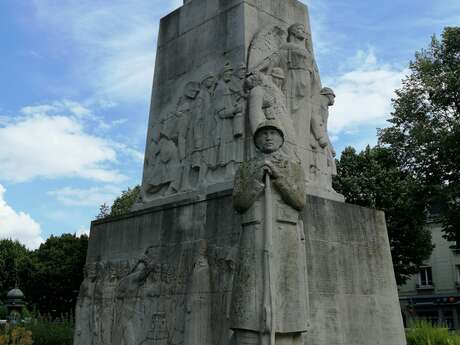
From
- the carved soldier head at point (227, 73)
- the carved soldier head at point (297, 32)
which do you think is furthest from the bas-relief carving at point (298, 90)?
the carved soldier head at point (227, 73)

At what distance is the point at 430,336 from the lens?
1209 cm

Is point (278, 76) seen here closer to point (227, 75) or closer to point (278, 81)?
point (278, 81)

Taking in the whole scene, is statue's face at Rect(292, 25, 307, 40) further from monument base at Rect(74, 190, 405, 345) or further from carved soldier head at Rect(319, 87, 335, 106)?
monument base at Rect(74, 190, 405, 345)

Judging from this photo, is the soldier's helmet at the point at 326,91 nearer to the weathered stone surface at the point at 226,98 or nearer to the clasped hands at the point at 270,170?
the weathered stone surface at the point at 226,98

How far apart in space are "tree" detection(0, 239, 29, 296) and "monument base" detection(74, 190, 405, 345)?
3679cm

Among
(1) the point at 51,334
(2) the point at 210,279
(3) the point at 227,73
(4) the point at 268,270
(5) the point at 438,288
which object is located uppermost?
(3) the point at 227,73

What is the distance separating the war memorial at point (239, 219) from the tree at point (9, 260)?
36.7m

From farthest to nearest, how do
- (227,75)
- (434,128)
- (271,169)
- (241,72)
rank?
1. (434,128)
2. (227,75)
3. (241,72)
4. (271,169)

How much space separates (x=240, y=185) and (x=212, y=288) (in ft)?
8.25

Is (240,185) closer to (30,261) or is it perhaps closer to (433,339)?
(433,339)

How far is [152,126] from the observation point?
40.1ft

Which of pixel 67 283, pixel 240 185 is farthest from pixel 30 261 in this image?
pixel 240 185

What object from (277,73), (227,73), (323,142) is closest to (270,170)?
(277,73)

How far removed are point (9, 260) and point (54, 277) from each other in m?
9.70
